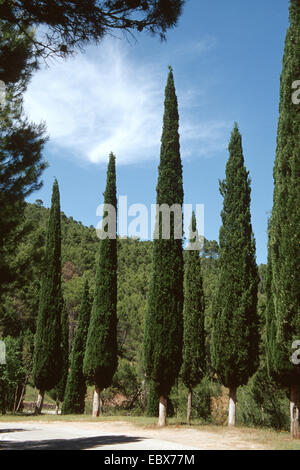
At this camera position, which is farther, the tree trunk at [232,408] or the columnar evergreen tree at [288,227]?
the tree trunk at [232,408]

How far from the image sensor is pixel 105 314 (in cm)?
2023

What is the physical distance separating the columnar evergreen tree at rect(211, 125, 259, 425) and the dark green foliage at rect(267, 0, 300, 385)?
2860 mm

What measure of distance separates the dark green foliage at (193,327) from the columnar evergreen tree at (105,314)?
142 inches

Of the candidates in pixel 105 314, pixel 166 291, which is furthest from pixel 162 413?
pixel 105 314

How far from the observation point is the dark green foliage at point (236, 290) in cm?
1419

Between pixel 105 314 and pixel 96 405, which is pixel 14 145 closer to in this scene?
pixel 105 314

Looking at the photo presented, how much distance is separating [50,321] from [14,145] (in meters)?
16.5

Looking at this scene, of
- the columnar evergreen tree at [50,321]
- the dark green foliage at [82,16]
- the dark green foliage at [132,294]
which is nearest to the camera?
the dark green foliage at [82,16]

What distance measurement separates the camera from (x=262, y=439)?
10352mm

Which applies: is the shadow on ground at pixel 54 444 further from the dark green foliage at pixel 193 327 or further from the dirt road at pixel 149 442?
the dark green foliage at pixel 193 327

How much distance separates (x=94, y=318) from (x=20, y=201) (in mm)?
13660

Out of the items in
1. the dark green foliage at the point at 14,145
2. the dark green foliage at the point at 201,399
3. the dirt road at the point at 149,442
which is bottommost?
the dark green foliage at the point at 201,399

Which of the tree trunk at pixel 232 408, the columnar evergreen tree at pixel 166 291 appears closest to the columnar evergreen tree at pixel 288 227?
the tree trunk at pixel 232 408
